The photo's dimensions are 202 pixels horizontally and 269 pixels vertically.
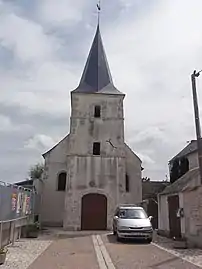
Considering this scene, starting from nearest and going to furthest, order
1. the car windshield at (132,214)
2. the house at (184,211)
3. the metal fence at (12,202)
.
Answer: the metal fence at (12,202) → the house at (184,211) → the car windshield at (132,214)

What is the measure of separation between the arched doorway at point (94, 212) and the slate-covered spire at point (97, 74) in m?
9.72

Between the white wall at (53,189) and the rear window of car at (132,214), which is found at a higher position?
the white wall at (53,189)

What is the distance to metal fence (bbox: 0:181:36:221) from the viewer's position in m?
13.9

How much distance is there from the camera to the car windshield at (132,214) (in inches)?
781

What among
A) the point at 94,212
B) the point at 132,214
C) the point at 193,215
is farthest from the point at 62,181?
the point at 193,215

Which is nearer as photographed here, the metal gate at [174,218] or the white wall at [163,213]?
the metal gate at [174,218]

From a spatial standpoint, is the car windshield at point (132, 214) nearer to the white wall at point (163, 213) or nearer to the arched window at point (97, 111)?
the white wall at point (163, 213)

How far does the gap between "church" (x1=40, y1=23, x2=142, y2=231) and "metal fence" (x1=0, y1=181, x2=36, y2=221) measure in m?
8.84

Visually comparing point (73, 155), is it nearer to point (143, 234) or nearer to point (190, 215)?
point (143, 234)

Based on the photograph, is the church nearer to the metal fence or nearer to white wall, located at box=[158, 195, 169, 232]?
white wall, located at box=[158, 195, 169, 232]

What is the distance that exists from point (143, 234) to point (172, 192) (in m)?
3.12

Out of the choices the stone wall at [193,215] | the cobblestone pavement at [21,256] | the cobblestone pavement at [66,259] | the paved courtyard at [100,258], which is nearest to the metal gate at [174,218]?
the stone wall at [193,215]

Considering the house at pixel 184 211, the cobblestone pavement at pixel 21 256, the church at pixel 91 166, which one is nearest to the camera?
the cobblestone pavement at pixel 21 256

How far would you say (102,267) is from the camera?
34.2 feet
